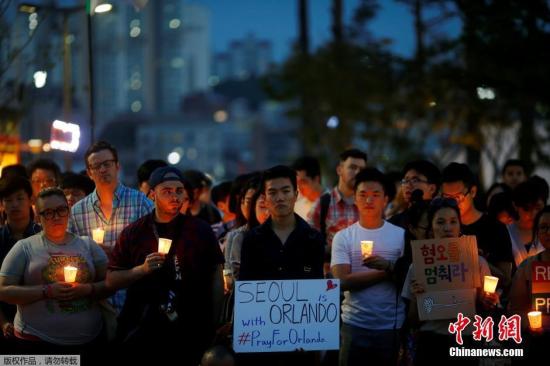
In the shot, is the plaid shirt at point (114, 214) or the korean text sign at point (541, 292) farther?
the plaid shirt at point (114, 214)

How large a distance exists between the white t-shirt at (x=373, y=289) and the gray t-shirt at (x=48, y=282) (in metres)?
2.00

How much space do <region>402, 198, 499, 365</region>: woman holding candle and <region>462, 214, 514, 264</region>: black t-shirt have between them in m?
0.80

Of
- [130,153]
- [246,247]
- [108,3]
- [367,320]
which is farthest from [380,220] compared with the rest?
[130,153]

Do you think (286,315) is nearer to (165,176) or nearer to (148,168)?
(165,176)

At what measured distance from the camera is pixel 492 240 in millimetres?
9414

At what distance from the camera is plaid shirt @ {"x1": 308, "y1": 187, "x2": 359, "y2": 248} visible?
36.8 feet

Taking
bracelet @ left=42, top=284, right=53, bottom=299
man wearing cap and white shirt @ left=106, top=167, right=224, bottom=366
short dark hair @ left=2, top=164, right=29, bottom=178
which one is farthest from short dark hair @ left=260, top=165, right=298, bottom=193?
short dark hair @ left=2, top=164, right=29, bottom=178

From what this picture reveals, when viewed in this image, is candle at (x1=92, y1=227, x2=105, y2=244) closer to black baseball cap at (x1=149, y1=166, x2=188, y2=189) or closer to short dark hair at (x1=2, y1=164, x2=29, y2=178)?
black baseball cap at (x1=149, y1=166, x2=188, y2=189)

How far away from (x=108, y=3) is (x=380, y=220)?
6381 mm

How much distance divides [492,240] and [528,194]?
1636 mm

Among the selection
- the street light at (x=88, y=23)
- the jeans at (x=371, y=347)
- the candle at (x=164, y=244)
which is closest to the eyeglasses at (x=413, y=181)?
the jeans at (x=371, y=347)

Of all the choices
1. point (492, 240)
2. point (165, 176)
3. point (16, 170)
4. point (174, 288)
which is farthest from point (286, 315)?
→ point (16, 170)

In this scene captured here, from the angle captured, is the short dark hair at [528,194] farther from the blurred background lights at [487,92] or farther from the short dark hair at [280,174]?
the blurred background lights at [487,92]

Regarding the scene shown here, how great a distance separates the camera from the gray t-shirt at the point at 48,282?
8344 millimetres
